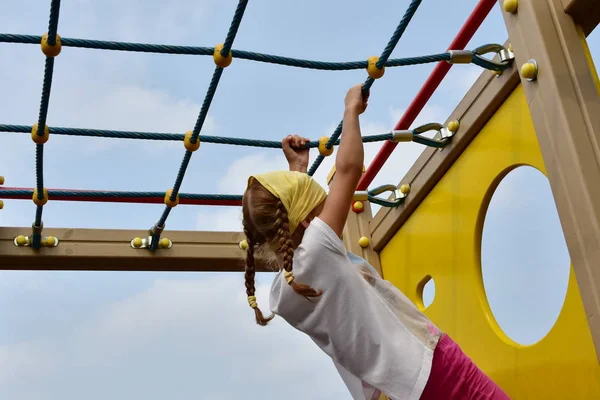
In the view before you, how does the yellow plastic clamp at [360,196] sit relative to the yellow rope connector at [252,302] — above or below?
above

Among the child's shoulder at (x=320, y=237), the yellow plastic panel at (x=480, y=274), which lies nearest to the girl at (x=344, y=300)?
the child's shoulder at (x=320, y=237)

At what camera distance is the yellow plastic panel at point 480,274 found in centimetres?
141

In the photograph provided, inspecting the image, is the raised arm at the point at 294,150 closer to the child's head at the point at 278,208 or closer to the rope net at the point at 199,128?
the rope net at the point at 199,128

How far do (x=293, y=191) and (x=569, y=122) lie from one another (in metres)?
0.51

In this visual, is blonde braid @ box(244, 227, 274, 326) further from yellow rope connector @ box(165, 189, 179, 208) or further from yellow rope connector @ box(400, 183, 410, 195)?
yellow rope connector @ box(400, 183, 410, 195)

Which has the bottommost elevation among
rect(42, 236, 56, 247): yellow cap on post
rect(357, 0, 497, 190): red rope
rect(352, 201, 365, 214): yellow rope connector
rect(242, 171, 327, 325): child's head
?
rect(242, 171, 327, 325): child's head

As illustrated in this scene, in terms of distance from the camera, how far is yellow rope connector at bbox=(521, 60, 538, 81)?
1414mm

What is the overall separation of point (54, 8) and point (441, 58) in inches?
33.1

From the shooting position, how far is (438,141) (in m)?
→ 1.90

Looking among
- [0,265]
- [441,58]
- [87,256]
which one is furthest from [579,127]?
[0,265]

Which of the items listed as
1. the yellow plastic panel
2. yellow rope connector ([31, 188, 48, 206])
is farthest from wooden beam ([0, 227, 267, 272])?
the yellow plastic panel

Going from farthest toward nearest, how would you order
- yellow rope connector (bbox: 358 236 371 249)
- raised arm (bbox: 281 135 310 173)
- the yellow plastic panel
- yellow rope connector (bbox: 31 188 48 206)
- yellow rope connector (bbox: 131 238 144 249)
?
yellow rope connector (bbox: 358 236 371 249) < yellow rope connector (bbox: 131 238 144 249) < yellow rope connector (bbox: 31 188 48 206) < raised arm (bbox: 281 135 310 173) < the yellow plastic panel

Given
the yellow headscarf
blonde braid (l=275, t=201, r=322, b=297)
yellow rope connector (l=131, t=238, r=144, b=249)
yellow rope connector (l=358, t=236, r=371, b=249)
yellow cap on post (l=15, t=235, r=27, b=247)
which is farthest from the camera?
yellow rope connector (l=358, t=236, r=371, b=249)

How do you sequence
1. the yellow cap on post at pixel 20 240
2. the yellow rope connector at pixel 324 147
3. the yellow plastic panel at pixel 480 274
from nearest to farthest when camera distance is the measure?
1. the yellow plastic panel at pixel 480 274
2. the yellow rope connector at pixel 324 147
3. the yellow cap on post at pixel 20 240
